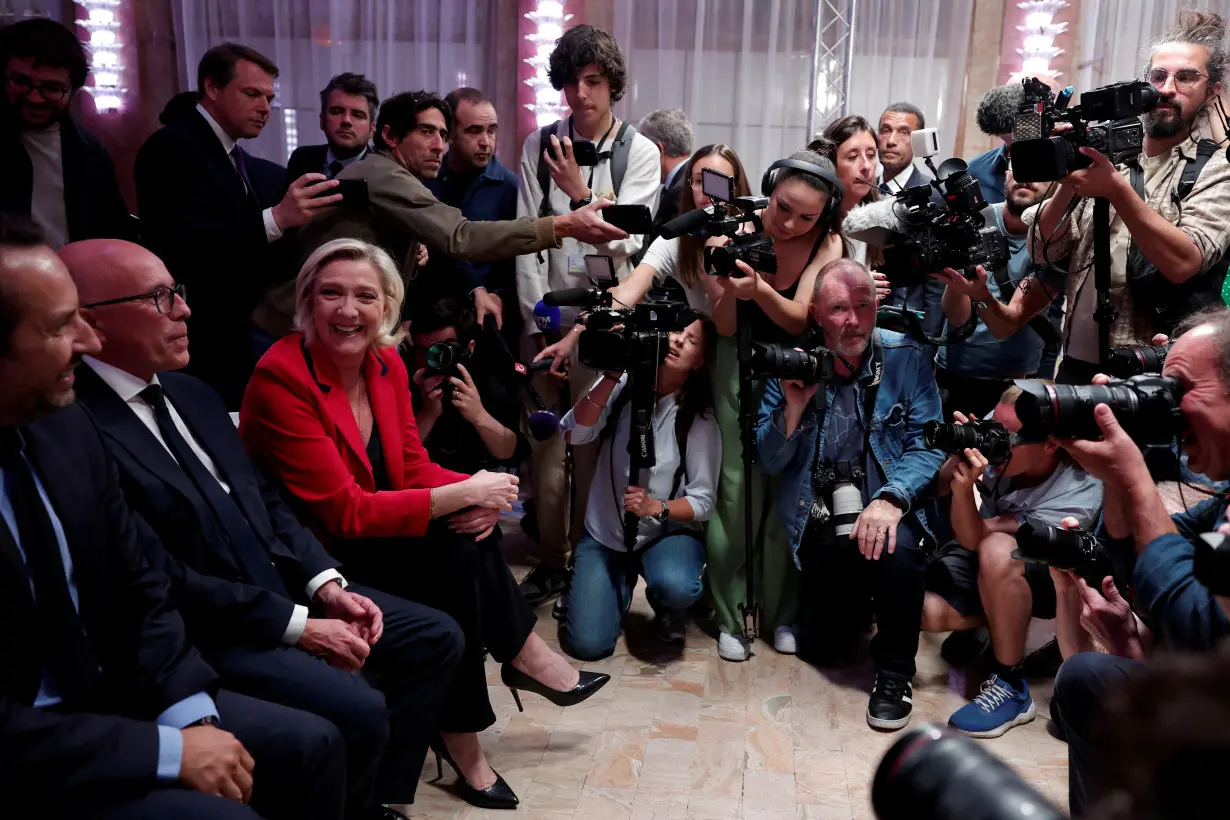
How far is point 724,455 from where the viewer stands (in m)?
3.03

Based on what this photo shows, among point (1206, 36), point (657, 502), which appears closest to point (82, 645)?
point (657, 502)

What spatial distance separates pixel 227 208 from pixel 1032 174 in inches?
79.0

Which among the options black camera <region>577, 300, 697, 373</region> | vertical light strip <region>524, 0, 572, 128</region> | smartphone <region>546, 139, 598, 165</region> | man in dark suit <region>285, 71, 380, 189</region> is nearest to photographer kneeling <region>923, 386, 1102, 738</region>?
black camera <region>577, 300, 697, 373</region>

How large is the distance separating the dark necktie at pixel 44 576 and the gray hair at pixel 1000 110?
11.3 ft

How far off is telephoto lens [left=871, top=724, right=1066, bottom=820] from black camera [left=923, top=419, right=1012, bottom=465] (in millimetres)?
1535

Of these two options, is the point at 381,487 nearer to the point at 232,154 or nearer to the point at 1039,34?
the point at 232,154

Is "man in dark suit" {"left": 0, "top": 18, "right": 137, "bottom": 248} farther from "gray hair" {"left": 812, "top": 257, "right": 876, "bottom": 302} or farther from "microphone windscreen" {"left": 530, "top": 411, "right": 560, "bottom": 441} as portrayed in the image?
"gray hair" {"left": 812, "top": 257, "right": 876, "bottom": 302}

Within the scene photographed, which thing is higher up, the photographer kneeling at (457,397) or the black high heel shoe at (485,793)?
the photographer kneeling at (457,397)

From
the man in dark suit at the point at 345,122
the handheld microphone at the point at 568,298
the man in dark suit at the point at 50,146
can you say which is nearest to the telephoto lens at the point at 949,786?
the handheld microphone at the point at 568,298

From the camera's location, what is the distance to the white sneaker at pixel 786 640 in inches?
117

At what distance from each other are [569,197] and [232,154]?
98 centimetres

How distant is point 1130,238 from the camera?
2580mm

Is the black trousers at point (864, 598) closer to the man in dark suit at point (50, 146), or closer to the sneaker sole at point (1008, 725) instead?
the sneaker sole at point (1008, 725)

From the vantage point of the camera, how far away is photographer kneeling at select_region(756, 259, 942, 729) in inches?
106
